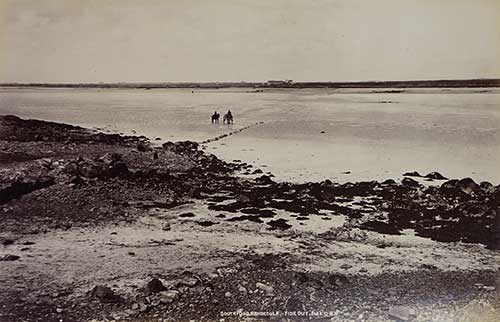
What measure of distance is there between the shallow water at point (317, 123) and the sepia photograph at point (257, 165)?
0.03 feet

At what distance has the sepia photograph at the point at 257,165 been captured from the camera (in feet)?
6.53

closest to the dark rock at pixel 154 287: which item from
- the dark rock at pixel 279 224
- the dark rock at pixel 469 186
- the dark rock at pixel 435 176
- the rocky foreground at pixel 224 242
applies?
the rocky foreground at pixel 224 242

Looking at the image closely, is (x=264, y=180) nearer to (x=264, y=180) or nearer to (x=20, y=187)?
(x=264, y=180)

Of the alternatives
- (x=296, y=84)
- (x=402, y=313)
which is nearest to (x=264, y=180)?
(x=296, y=84)

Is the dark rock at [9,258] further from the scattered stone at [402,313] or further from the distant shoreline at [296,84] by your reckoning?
the scattered stone at [402,313]

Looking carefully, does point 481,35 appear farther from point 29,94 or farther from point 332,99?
point 29,94

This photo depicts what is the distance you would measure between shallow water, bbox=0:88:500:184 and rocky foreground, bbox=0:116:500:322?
7 cm

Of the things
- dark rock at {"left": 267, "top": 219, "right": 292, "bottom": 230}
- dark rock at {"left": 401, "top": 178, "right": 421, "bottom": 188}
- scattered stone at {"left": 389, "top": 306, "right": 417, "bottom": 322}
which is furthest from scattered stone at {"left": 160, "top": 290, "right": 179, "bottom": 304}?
dark rock at {"left": 401, "top": 178, "right": 421, "bottom": 188}

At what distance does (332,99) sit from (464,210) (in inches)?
32.0

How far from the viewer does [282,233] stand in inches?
83.7

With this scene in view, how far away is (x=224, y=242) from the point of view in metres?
2.11

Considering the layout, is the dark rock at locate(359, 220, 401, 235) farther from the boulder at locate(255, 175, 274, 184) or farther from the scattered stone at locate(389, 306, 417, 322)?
the boulder at locate(255, 175, 274, 184)

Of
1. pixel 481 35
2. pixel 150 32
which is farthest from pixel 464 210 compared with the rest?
pixel 150 32

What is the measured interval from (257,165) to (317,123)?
35 centimetres
